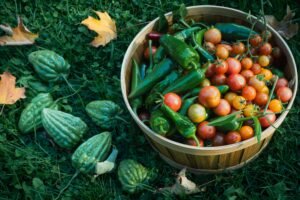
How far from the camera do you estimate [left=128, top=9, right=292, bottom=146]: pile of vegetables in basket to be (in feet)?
7.91

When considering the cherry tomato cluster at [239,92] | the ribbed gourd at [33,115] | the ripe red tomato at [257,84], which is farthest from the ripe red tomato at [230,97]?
the ribbed gourd at [33,115]

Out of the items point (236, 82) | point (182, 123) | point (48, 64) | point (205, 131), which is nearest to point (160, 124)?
point (182, 123)

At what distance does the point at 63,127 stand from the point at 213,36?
99 centimetres

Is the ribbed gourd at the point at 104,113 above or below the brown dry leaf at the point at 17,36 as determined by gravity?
below

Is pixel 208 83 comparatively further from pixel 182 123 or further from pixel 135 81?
pixel 135 81

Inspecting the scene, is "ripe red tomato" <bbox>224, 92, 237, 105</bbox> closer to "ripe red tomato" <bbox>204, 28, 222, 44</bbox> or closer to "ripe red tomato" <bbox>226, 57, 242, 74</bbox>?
"ripe red tomato" <bbox>226, 57, 242, 74</bbox>

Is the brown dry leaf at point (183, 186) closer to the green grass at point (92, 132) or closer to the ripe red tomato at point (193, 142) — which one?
the green grass at point (92, 132)

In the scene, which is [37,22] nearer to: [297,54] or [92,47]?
[92,47]

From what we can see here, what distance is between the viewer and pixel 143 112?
8.78 feet

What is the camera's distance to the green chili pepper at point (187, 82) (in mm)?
2480

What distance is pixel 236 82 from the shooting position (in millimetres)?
2484

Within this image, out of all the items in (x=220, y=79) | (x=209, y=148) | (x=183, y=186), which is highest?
(x=220, y=79)

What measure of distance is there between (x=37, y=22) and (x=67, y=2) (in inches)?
9.6

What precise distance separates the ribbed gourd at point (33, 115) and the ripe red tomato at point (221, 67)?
99 cm
